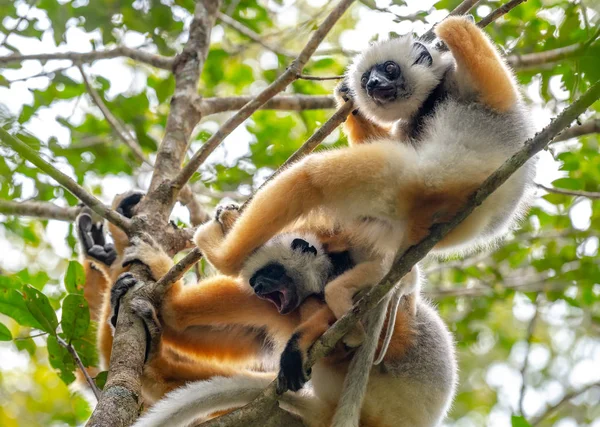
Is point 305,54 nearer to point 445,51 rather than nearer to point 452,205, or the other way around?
point 445,51

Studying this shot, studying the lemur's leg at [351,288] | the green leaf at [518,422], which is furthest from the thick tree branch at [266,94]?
the green leaf at [518,422]

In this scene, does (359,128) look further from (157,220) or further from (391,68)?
(157,220)

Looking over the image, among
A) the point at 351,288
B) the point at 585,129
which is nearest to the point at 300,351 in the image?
the point at 351,288

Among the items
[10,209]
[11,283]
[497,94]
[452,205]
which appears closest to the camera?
[452,205]

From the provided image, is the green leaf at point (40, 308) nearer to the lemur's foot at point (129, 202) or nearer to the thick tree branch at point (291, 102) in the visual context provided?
the lemur's foot at point (129, 202)

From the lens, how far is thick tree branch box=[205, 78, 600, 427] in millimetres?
3674

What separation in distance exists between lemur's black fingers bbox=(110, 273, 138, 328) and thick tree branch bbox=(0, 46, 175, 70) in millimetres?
2506

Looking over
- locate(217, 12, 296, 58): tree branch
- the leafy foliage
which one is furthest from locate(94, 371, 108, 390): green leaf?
locate(217, 12, 296, 58): tree branch

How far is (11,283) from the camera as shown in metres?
5.52

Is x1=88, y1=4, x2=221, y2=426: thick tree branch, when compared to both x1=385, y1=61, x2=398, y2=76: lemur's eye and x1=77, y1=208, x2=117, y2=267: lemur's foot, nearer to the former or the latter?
x1=77, y1=208, x2=117, y2=267: lemur's foot

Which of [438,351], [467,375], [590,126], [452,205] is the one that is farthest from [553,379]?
[452,205]

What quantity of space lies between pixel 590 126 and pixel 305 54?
322 centimetres

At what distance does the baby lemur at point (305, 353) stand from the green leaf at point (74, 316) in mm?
552

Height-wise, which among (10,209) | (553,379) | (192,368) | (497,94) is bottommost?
(553,379)
